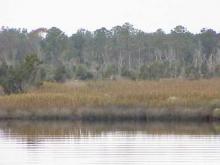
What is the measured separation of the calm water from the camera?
2305cm

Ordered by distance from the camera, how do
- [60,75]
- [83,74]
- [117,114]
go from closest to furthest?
[117,114] → [60,75] → [83,74]

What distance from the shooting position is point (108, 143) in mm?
27656

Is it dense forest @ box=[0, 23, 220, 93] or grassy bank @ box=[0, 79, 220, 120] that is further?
dense forest @ box=[0, 23, 220, 93]

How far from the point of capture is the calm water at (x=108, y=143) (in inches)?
907

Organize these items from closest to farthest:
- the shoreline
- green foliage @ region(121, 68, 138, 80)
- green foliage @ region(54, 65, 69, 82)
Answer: the shoreline → green foliage @ region(54, 65, 69, 82) → green foliage @ region(121, 68, 138, 80)

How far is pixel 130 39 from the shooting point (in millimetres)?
96062

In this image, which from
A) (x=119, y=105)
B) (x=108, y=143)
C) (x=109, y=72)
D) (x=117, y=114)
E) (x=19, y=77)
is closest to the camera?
(x=108, y=143)

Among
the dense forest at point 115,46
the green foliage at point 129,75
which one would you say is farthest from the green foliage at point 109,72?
the dense forest at point 115,46

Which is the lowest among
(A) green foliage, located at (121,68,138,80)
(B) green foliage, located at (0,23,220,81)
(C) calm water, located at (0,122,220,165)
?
(C) calm water, located at (0,122,220,165)

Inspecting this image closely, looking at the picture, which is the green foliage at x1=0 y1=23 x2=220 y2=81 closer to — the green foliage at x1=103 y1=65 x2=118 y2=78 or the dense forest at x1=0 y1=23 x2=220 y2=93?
the dense forest at x1=0 y1=23 x2=220 y2=93

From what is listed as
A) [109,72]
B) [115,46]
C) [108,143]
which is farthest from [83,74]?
[115,46]

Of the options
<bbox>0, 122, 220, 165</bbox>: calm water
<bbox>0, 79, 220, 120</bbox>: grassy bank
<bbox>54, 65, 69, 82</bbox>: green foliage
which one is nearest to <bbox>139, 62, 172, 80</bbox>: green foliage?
<bbox>54, 65, 69, 82</bbox>: green foliage

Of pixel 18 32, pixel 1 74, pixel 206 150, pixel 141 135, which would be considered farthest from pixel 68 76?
pixel 18 32

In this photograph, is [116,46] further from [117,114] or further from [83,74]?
[117,114]
